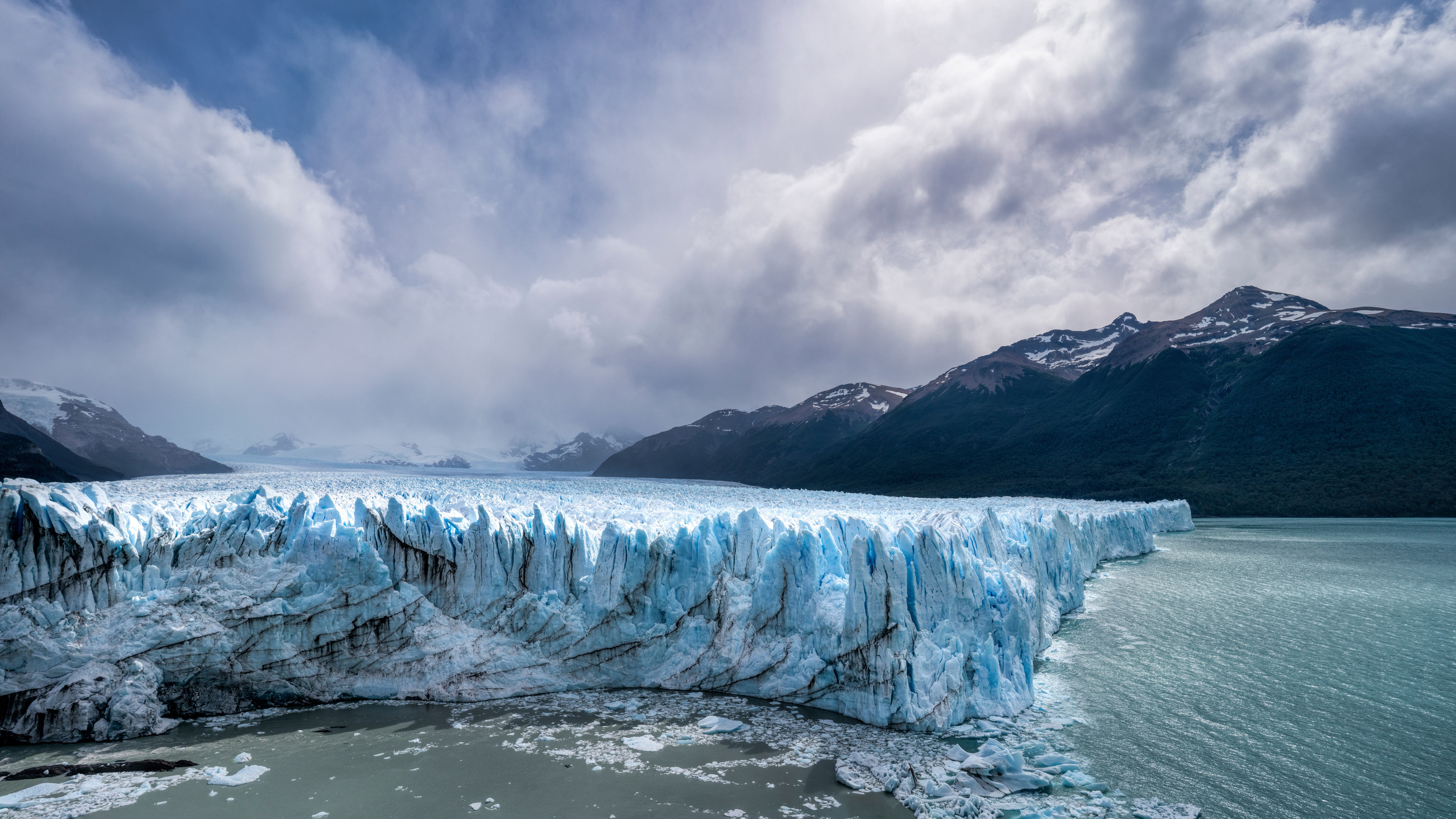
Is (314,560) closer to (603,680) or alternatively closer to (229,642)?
(229,642)

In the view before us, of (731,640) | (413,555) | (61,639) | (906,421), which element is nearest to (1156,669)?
(731,640)

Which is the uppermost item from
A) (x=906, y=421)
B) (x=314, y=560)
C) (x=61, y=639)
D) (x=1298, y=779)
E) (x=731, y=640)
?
(x=906, y=421)

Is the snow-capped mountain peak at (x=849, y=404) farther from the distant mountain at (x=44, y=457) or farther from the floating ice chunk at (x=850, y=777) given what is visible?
the floating ice chunk at (x=850, y=777)

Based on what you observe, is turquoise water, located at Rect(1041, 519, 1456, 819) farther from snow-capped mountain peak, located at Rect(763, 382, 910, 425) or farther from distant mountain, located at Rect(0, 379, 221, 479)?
snow-capped mountain peak, located at Rect(763, 382, 910, 425)

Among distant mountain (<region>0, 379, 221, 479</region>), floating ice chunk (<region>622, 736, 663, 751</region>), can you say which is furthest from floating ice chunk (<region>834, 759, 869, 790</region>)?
distant mountain (<region>0, 379, 221, 479</region>)

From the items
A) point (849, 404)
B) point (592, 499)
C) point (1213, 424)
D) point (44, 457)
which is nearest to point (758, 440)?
point (849, 404)

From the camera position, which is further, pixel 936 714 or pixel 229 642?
pixel 229 642

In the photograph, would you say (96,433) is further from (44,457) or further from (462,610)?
(462,610)
